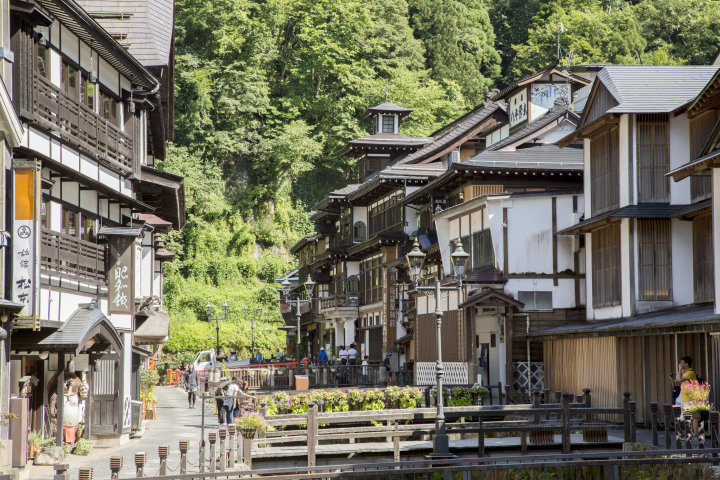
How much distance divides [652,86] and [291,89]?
54.7m

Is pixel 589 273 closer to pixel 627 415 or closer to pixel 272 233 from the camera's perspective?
pixel 627 415

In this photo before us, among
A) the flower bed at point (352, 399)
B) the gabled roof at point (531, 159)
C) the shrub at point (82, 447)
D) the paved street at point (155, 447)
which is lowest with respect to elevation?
the paved street at point (155, 447)

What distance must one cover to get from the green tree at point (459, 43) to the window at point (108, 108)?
195 ft

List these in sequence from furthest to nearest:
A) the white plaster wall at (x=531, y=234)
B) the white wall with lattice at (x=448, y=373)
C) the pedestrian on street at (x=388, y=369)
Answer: the pedestrian on street at (x=388, y=369)
the white wall with lattice at (x=448, y=373)
the white plaster wall at (x=531, y=234)

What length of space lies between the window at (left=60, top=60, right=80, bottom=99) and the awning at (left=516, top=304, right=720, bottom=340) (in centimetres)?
1516

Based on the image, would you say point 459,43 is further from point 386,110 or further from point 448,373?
point 448,373

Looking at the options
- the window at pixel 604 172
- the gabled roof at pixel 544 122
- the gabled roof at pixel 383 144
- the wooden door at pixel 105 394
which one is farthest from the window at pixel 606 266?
the gabled roof at pixel 383 144

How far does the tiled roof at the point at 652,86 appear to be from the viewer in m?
30.0

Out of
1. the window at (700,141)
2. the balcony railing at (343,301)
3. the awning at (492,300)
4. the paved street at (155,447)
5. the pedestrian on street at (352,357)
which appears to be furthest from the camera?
the balcony railing at (343,301)

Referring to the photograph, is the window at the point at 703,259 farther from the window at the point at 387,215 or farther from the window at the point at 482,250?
the window at the point at 387,215

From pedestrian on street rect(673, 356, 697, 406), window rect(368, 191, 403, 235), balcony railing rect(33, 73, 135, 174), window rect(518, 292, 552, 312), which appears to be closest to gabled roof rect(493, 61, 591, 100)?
window rect(368, 191, 403, 235)

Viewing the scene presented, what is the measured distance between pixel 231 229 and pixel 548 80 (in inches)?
1547

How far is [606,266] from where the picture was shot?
3222 cm

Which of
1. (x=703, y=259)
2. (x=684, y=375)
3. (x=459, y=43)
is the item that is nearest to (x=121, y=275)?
(x=684, y=375)
